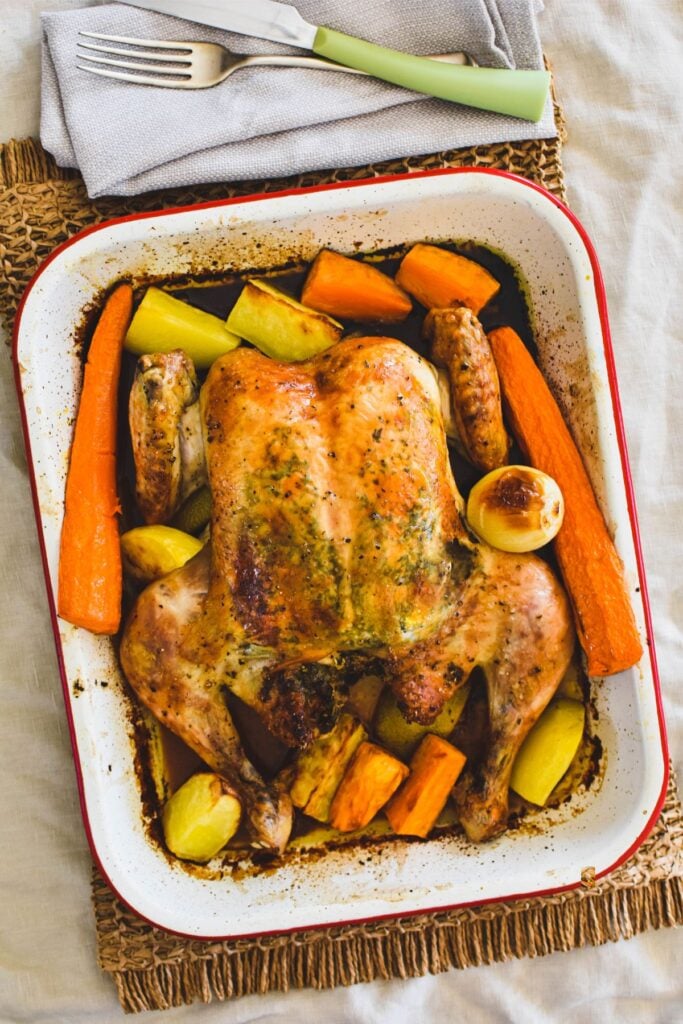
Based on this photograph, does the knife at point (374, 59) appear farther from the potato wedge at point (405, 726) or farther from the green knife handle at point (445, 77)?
the potato wedge at point (405, 726)

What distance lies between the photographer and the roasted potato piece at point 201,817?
6.48 feet

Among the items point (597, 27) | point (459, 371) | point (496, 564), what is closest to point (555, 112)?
point (597, 27)

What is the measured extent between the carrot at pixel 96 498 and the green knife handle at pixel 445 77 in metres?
0.71

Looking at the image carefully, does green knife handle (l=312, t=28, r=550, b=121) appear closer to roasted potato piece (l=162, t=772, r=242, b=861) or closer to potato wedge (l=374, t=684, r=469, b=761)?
potato wedge (l=374, t=684, r=469, b=761)

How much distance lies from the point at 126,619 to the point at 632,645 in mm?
1095

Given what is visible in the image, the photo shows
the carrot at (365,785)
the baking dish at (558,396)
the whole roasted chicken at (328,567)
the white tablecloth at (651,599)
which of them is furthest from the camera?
the white tablecloth at (651,599)

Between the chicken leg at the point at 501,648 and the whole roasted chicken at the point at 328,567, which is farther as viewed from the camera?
the chicken leg at the point at 501,648

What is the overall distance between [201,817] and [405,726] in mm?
497

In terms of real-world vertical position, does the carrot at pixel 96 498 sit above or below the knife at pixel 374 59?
below

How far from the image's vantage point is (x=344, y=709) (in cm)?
207

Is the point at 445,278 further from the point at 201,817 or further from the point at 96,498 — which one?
the point at 201,817

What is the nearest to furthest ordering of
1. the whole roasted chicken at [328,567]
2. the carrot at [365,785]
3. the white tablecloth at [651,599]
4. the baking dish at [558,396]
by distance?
the whole roasted chicken at [328,567]
the baking dish at [558,396]
the carrot at [365,785]
the white tablecloth at [651,599]

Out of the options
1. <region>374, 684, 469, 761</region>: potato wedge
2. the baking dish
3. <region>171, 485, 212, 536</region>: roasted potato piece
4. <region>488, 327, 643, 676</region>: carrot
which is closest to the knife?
the baking dish

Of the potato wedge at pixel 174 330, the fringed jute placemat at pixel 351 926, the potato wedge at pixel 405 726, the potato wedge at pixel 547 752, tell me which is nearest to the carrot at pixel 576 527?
the potato wedge at pixel 547 752
